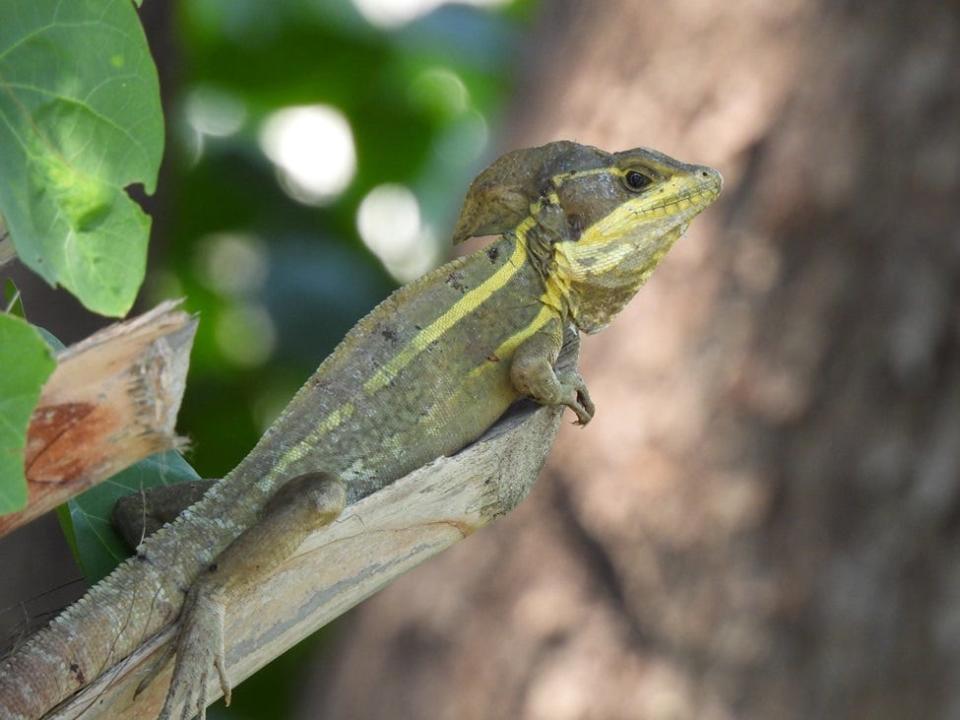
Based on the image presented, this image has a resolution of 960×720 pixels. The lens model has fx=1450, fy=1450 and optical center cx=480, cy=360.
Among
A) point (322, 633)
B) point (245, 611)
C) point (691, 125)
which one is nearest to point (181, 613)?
point (245, 611)

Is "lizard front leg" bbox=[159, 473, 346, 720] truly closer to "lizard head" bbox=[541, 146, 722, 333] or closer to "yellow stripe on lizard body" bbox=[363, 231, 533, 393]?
"yellow stripe on lizard body" bbox=[363, 231, 533, 393]

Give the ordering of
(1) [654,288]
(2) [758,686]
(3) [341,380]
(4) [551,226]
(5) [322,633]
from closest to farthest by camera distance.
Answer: (3) [341,380]
(4) [551,226]
(2) [758,686]
(1) [654,288]
(5) [322,633]

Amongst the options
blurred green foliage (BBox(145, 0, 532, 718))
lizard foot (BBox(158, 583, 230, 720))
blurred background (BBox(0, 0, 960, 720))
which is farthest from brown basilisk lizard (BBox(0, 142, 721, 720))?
blurred green foliage (BBox(145, 0, 532, 718))

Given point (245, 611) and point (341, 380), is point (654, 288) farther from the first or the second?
point (245, 611)

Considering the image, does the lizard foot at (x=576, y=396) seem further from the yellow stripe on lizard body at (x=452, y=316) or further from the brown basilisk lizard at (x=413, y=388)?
the yellow stripe on lizard body at (x=452, y=316)

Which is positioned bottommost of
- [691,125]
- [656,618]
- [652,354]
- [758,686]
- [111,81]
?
[758,686]

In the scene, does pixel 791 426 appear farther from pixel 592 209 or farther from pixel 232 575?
pixel 232 575

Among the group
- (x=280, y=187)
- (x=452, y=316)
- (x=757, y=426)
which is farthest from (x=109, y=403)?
(x=280, y=187)
